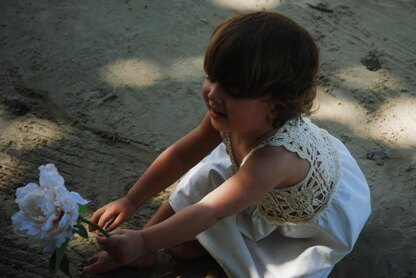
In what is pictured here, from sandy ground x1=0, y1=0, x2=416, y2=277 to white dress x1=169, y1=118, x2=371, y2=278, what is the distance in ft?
0.53

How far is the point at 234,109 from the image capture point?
57.4 inches

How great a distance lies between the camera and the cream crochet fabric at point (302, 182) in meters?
1.57

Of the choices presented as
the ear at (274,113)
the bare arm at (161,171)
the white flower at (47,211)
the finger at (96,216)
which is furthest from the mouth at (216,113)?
the finger at (96,216)

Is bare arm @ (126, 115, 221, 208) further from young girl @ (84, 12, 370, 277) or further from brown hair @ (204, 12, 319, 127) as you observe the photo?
brown hair @ (204, 12, 319, 127)

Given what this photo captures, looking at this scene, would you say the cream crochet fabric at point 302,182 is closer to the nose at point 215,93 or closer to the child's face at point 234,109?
the child's face at point 234,109

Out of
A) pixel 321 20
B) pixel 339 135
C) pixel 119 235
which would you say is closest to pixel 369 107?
pixel 339 135

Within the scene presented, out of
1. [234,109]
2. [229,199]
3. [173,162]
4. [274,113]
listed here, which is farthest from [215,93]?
[173,162]

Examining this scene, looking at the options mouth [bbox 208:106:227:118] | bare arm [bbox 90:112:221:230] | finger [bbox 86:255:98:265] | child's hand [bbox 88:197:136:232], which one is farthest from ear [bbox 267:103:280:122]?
finger [bbox 86:255:98:265]

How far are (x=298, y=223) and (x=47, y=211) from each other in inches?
30.5

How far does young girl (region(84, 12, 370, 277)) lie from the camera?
56.1 inches

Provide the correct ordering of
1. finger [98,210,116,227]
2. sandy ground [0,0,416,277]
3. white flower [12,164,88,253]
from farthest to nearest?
sandy ground [0,0,416,277] < finger [98,210,116,227] < white flower [12,164,88,253]

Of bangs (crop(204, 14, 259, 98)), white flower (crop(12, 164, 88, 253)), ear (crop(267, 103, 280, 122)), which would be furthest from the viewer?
ear (crop(267, 103, 280, 122))

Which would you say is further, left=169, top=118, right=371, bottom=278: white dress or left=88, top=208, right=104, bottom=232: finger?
left=88, top=208, right=104, bottom=232: finger

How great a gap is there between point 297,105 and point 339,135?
0.83 m
